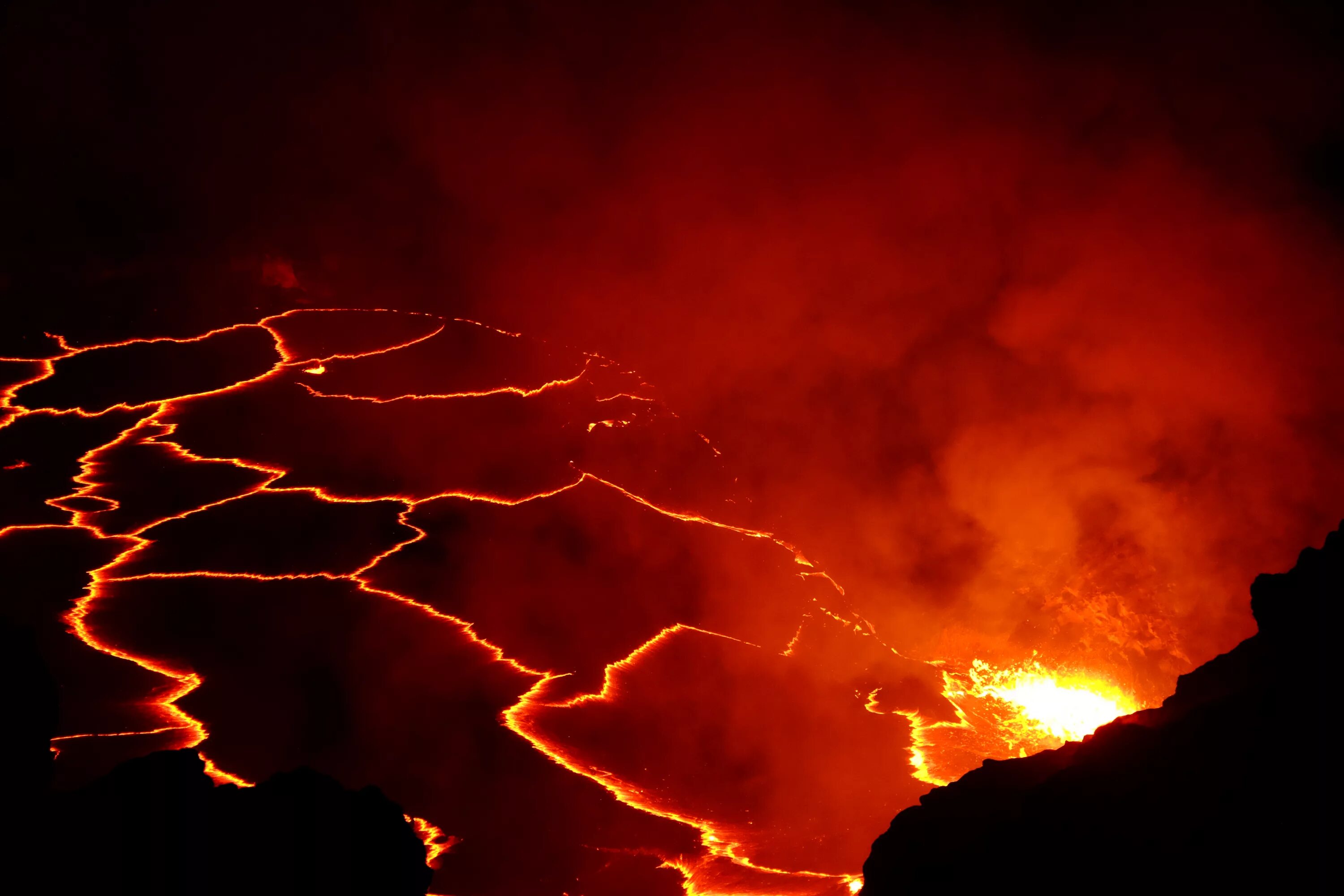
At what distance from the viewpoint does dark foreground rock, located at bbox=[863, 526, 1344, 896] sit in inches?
86.5

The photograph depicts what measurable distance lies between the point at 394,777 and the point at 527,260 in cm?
613

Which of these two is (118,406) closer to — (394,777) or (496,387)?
(496,387)

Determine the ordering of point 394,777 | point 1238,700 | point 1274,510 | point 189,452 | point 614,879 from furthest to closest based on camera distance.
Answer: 1. point 1274,510
2. point 189,452
3. point 394,777
4. point 614,879
5. point 1238,700

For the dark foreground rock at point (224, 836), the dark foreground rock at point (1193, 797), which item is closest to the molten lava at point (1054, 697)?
the dark foreground rock at point (1193, 797)

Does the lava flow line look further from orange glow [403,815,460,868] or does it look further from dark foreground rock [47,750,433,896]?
dark foreground rock [47,750,433,896]

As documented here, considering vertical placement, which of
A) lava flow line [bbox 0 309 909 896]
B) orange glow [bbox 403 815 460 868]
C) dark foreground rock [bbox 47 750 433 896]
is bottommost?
dark foreground rock [bbox 47 750 433 896]

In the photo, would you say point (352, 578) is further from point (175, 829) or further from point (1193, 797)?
point (1193, 797)

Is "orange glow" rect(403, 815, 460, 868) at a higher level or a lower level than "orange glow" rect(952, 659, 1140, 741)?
lower

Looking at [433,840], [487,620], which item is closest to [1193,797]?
[433,840]

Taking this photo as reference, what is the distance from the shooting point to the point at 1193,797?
244 cm

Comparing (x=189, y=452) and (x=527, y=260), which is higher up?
(x=527, y=260)

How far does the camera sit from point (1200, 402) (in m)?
9.47

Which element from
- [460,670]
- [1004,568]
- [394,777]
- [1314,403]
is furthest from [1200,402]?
[394,777]

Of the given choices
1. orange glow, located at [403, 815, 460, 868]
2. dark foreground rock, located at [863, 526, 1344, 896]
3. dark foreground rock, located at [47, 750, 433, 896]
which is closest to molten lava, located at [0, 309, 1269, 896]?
orange glow, located at [403, 815, 460, 868]
